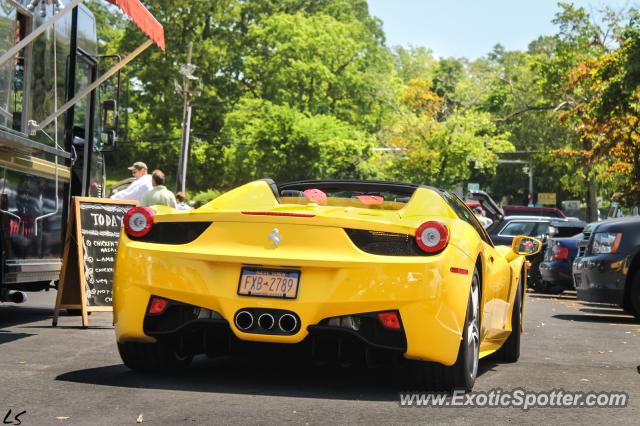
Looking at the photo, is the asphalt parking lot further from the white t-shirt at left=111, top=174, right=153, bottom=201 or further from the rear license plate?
the white t-shirt at left=111, top=174, right=153, bottom=201

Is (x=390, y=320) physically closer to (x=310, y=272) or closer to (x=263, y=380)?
(x=310, y=272)

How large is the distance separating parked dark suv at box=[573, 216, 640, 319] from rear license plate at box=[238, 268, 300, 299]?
8.63 meters

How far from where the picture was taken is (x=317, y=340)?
6438 mm

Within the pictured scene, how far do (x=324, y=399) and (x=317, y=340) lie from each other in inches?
14.4

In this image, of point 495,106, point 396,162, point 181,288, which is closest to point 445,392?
point 181,288

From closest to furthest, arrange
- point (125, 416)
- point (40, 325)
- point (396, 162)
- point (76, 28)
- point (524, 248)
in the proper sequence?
point (125, 416) → point (524, 248) → point (40, 325) → point (76, 28) → point (396, 162)

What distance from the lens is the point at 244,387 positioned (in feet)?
21.6

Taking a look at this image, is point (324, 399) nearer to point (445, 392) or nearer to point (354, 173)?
point (445, 392)

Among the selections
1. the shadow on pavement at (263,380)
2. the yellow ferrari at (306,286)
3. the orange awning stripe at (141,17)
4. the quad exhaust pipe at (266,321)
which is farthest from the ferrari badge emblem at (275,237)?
the orange awning stripe at (141,17)

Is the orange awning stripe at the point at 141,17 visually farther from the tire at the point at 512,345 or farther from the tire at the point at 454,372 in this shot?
the tire at the point at 454,372

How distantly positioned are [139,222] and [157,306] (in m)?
0.54

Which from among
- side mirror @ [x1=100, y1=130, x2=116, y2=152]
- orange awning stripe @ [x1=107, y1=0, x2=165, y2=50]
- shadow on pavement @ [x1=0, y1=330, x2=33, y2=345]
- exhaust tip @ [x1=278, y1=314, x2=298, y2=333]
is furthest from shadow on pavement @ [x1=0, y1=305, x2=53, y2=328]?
exhaust tip @ [x1=278, y1=314, x2=298, y2=333]

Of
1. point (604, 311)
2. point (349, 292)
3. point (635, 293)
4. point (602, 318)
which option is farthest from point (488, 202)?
point (349, 292)

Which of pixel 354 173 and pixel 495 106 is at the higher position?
pixel 495 106
